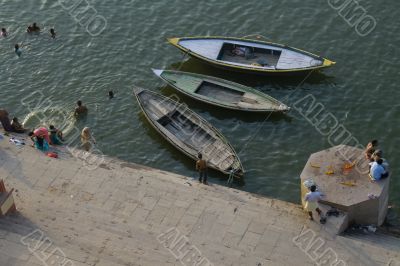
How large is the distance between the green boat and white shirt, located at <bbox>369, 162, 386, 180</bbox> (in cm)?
768

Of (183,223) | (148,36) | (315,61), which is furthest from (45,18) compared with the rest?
(183,223)

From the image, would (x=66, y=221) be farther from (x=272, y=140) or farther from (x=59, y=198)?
(x=272, y=140)

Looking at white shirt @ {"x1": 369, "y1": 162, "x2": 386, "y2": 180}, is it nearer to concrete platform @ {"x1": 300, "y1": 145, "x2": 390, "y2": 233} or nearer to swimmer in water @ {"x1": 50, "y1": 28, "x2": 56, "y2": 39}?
concrete platform @ {"x1": 300, "y1": 145, "x2": 390, "y2": 233}

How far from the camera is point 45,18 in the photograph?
1619 inches

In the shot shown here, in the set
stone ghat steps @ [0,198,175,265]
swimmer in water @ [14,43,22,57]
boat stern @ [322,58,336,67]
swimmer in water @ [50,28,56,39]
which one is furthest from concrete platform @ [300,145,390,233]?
swimmer in water @ [14,43,22,57]

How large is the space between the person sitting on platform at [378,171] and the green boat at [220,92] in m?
7.66

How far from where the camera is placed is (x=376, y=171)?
24.7 meters

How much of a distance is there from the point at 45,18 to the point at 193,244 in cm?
2255

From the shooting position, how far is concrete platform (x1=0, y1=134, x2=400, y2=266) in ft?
76.9

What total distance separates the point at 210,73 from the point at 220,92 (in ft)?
8.25

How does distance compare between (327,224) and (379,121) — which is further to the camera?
(379,121)

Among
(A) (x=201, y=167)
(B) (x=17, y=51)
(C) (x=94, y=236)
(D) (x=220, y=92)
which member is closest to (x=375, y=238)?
(A) (x=201, y=167)

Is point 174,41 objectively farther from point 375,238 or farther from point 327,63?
point 375,238

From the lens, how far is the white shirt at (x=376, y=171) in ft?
80.8
